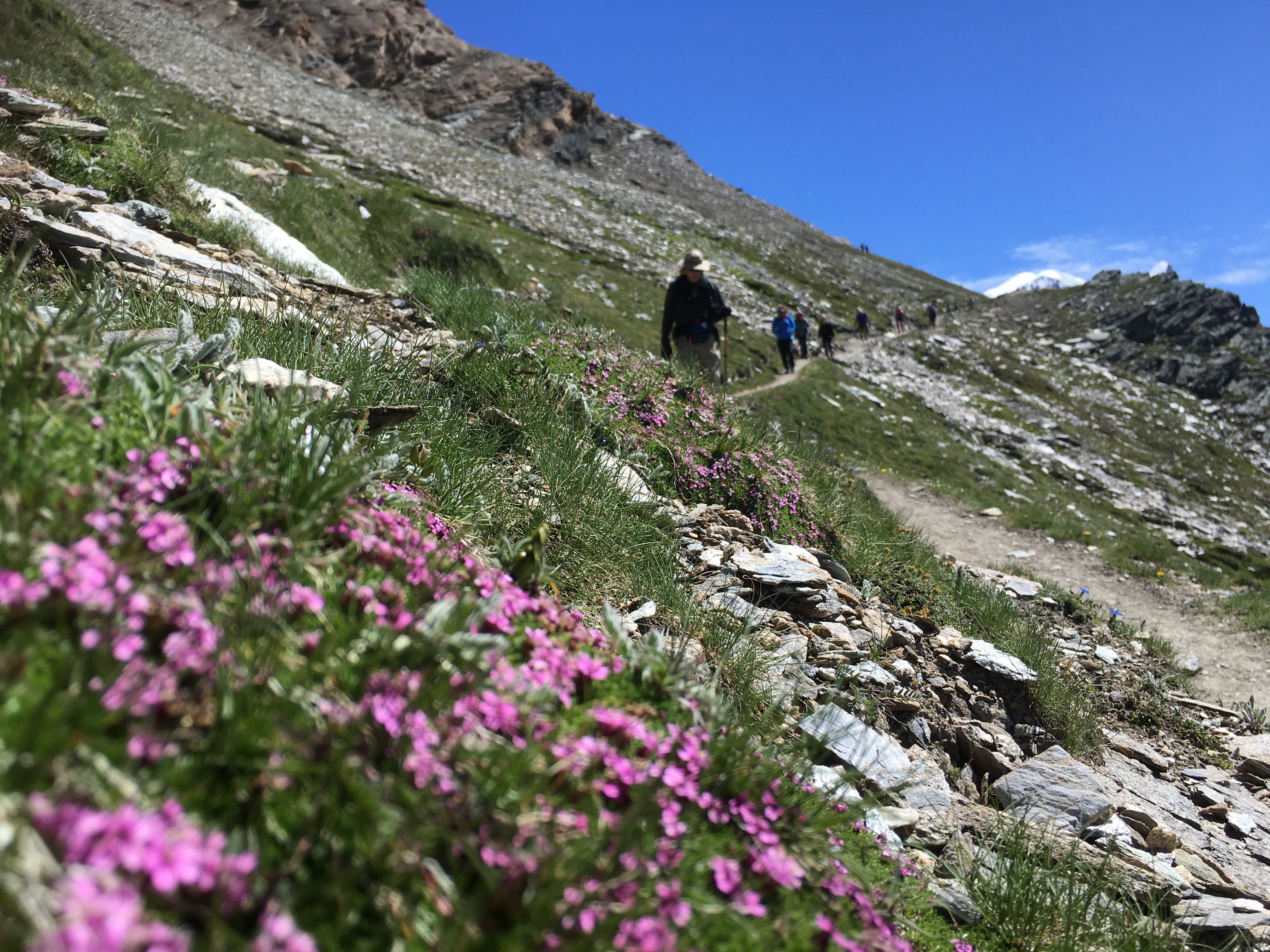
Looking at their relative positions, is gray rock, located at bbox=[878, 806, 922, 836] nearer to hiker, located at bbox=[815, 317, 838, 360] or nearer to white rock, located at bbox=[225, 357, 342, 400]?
white rock, located at bbox=[225, 357, 342, 400]

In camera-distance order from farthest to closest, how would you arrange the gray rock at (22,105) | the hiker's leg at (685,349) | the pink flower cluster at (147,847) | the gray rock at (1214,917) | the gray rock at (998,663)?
the hiker's leg at (685,349)
the gray rock at (22,105)
the gray rock at (998,663)
the gray rock at (1214,917)
the pink flower cluster at (147,847)

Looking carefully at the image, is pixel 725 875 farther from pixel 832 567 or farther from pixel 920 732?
pixel 832 567

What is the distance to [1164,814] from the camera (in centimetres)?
521

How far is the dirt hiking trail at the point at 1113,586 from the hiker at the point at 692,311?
489 cm

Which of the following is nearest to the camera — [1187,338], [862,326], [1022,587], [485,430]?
[485,430]

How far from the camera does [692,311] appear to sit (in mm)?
11727

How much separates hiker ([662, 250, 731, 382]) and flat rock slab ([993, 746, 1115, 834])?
7.84 m

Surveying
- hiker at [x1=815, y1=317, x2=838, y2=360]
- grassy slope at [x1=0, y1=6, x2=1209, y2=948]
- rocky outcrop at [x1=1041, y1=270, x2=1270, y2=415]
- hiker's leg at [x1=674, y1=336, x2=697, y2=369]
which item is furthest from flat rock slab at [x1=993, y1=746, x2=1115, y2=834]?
rocky outcrop at [x1=1041, y1=270, x2=1270, y2=415]

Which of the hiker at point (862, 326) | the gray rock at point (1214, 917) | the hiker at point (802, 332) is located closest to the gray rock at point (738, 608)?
the gray rock at point (1214, 917)

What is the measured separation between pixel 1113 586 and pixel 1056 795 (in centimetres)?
1114

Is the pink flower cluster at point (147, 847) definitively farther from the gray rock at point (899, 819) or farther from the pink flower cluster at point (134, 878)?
the gray rock at point (899, 819)

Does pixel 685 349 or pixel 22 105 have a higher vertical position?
pixel 685 349

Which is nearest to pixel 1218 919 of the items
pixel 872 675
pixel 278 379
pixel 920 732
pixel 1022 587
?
pixel 920 732

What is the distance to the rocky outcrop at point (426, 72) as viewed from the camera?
7688 cm
